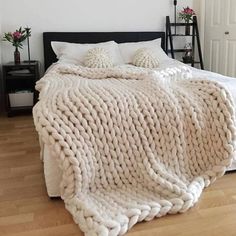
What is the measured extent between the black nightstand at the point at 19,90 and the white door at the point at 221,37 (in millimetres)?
2230

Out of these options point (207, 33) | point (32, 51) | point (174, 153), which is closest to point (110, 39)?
point (32, 51)

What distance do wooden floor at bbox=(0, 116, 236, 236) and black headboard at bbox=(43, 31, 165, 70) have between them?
1878 mm

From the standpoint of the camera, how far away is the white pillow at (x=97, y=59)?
318 cm

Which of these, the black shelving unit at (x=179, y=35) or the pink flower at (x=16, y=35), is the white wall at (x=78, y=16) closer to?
the black shelving unit at (x=179, y=35)

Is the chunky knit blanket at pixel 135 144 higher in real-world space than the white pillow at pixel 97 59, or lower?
lower

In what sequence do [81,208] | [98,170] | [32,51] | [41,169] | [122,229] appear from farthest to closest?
[32,51] → [41,169] → [98,170] → [81,208] → [122,229]

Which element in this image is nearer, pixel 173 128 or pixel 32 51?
pixel 173 128

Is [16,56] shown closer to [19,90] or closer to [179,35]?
[19,90]


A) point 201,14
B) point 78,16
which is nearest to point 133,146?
point 78,16

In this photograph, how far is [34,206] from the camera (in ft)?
5.51

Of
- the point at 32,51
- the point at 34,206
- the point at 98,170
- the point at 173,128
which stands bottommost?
the point at 34,206

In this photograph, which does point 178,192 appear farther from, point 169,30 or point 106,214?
point 169,30

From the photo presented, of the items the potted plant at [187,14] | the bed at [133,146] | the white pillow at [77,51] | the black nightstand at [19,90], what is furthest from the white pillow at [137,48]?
the bed at [133,146]

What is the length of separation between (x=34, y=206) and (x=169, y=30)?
3.05 meters
